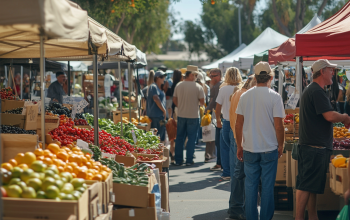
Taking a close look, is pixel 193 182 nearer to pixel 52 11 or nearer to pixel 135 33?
pixel 52 11

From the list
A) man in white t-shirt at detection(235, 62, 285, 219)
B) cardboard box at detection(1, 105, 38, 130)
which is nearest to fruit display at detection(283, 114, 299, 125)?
man in white t-shirt at detection(235, 62, 285, 219)

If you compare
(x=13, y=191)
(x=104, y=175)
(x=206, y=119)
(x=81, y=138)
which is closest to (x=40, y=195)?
(x=13, y=191)

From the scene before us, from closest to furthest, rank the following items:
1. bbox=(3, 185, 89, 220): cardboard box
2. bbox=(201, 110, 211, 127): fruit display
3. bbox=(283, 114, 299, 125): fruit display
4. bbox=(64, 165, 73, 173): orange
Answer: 1. bbox=(3, 185, 89, 220): cardboard box
2. bbox=(64, 165, 73, 173): orange
3. bbox=(283, 114, 299, 125): fruit display
4. bbox=(201, 110, 211, 127): fruit display

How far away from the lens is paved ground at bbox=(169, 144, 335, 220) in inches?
245

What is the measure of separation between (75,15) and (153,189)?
2.19m

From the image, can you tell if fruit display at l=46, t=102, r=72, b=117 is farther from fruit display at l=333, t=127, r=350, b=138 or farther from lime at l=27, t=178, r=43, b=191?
fruit display at l=333, t=127, r=350, b=138

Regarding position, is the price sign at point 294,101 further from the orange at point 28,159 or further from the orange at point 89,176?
the orange at point 28,159

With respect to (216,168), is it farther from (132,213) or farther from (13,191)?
(13,191)

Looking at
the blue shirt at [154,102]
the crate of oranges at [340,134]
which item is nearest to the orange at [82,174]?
the crate of oranges at [340,134]

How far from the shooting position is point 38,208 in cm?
286

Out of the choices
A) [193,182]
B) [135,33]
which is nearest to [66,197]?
[193,182]

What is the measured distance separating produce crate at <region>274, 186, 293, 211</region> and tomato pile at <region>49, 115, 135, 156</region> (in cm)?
234

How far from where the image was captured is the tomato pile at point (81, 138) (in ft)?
19.0

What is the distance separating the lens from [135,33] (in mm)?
33594
